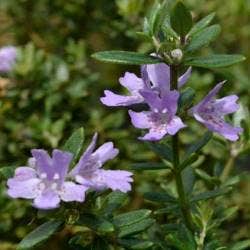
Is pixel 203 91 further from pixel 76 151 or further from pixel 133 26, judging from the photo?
pixel 76 151

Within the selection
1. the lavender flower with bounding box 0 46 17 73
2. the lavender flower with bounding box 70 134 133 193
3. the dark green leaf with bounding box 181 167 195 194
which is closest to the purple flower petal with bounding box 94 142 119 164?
the lavender flower with bounding box 70 134 133 193

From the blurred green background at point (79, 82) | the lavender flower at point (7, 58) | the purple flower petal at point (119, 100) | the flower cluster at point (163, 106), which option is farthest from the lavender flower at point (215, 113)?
the lavender flower at point (7, 58)

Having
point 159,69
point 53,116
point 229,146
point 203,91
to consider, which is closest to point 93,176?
point 159,69

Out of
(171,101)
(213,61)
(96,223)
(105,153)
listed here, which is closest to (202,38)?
(213,61)

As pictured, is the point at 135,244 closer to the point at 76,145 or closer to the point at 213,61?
the point at 76,145

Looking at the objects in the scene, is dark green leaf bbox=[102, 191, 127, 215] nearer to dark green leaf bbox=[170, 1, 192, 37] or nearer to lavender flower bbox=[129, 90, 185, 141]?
lavender flower bbox=[129, 90, 185, 141]

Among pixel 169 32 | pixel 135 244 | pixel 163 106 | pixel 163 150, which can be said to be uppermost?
pixel 169 32
